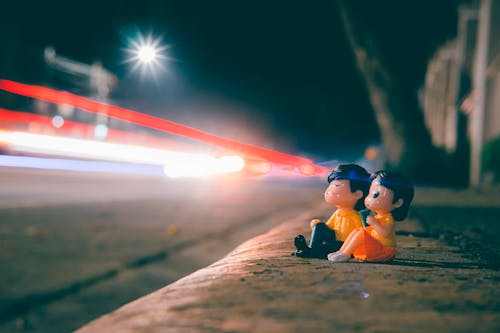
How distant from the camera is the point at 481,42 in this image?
52.1 ft

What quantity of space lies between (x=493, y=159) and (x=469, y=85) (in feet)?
33.6

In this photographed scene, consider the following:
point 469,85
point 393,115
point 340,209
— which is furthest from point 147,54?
point 469,85

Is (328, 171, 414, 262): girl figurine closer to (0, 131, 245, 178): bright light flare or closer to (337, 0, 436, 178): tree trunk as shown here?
(337, 0, 436, 178): tree trunk

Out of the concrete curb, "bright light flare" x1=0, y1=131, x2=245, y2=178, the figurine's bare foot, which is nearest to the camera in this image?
the concrete curb

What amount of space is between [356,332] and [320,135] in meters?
54.6

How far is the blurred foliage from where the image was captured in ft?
49.2

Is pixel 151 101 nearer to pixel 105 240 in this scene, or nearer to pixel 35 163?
pixel 35 163

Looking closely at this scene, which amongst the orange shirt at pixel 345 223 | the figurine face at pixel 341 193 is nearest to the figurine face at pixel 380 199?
the figurine face at pixel 341 193

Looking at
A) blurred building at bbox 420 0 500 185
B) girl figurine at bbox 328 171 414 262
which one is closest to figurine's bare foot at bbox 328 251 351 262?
girl figurine at bbox 328 171 414 262

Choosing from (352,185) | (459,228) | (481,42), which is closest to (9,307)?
(352,185)

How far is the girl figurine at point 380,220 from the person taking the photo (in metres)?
3.28

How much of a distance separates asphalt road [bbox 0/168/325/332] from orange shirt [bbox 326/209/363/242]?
8.50ft

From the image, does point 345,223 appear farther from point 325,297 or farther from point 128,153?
point 128,153

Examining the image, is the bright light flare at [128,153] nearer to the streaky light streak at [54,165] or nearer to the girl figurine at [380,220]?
the streaky light streak at [54,165]
